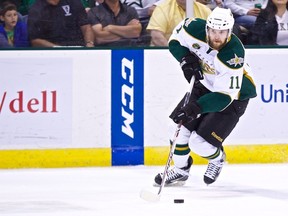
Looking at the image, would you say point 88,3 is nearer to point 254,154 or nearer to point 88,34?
point 88,34

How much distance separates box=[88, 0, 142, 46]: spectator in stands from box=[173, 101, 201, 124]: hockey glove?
186 cm

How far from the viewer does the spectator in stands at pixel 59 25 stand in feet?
23.6

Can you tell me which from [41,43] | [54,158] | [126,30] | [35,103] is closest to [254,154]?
[126,30]

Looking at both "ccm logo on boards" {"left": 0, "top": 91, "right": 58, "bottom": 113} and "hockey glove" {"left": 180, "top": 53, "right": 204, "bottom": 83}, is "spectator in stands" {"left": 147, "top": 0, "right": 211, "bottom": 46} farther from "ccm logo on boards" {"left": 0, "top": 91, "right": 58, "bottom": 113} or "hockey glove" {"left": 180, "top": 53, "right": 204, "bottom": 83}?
"hockey glove" {"left": 180, "top": 53, "right": 204, "bottom": 83}

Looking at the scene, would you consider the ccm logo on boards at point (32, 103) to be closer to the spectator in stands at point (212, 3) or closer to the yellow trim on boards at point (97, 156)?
the yellow trim on boards at point (97, 156)

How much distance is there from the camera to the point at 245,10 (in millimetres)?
7316

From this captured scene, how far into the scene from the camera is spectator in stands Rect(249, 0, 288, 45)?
736 centimetres

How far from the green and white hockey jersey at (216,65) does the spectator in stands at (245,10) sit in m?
1.40

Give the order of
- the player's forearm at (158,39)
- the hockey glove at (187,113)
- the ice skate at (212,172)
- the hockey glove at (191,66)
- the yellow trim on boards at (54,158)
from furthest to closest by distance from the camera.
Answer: the player's forearm at (158,39)
the yellow trim on boards at (54,158)
the ice skate at (212,172)
the hockey glove at (191,66)
the hockey glove at (187,113)

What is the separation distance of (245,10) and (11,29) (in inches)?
67.8

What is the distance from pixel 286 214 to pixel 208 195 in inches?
34.2

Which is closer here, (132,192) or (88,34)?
(132,192)

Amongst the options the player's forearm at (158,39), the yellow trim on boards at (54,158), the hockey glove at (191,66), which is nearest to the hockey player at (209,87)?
the hockey glove at (191,66)

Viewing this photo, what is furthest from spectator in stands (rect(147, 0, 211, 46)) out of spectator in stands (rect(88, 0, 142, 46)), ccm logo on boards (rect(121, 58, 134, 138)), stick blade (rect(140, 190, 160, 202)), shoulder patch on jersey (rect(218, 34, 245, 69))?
stick blade (rect(140, 190, 160, 202))
